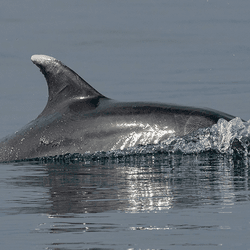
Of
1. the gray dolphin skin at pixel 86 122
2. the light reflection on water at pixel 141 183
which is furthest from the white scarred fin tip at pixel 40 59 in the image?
the light reflection on water at pixel 141 183

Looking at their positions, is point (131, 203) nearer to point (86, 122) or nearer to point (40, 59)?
point (86, 122)

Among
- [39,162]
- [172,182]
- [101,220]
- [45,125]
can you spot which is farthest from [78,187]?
[45,125]

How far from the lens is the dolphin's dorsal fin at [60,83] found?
14.5 m

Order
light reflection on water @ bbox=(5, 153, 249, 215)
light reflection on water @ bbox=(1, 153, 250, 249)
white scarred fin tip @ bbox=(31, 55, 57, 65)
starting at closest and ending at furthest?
light reflection on water @ bbox=(1, 153, 250, 249)
light reflection on water @ bbox=(5, 153, 249, 215)
white scarred fin tip @ bbox=(31, 55, 57, 65)

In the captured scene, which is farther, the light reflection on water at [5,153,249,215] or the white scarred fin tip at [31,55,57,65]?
the white scarred fin tip at [31,55,57,65]

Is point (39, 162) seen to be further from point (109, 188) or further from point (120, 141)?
point (109, 188)

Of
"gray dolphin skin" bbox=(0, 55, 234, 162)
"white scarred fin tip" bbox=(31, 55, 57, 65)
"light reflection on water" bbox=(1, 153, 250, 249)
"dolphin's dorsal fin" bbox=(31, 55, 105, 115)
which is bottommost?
"light reflection on water" bbox=(1, 153, 250, 249)

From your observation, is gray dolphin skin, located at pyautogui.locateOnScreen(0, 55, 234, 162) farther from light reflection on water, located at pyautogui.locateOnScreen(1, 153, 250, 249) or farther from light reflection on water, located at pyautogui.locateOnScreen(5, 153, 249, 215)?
light reflection on water, located at pyautogui.locateOnScreen(1, 153, 250, 249)

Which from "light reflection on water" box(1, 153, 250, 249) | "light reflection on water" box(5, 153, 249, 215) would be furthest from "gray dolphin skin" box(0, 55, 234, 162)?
"light reflection on water" box(1, 153, 250, 249)

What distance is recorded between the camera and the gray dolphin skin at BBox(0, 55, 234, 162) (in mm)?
13250

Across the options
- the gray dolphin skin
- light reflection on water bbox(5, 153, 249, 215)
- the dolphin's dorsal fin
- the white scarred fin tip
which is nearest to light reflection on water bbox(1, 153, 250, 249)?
light reflection on water bbox(5, 153, 249, 215)

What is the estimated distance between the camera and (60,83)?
578 inches

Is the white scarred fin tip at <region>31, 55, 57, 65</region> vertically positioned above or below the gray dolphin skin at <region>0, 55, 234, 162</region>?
above

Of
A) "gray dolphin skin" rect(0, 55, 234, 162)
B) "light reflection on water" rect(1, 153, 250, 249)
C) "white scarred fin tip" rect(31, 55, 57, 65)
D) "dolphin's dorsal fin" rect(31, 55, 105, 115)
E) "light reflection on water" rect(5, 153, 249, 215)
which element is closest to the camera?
"light reflection on water" rect(1, 153, 250, 249)
